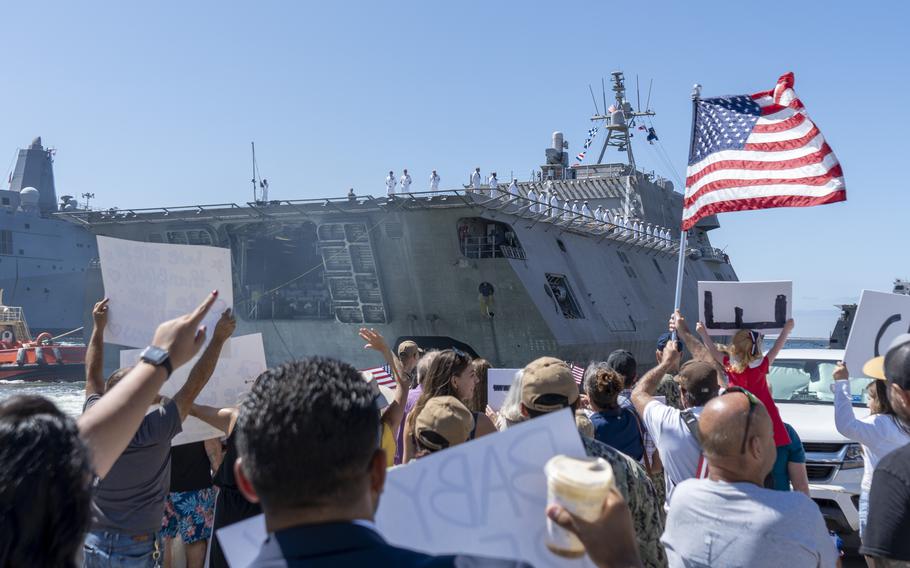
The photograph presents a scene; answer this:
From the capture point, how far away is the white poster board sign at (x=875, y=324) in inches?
198

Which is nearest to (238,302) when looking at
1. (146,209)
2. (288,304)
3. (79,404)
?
(288,304)

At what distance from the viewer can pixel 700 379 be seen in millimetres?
4789

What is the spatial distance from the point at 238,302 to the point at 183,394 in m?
22.9

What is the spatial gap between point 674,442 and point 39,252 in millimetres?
52659

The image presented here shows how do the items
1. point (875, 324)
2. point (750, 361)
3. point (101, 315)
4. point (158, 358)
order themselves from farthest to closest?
point (750, 361) → point (875, 324) → point (101, 315) → point (158, 358)

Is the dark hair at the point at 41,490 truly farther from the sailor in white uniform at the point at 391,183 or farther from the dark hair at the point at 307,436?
the sailor in white uniform at the point at 391,183

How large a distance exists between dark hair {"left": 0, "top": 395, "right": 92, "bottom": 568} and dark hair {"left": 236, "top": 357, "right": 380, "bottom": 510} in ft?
1.19

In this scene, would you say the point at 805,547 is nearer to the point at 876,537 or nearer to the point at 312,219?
the point at 876,537

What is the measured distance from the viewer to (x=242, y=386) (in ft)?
16.0

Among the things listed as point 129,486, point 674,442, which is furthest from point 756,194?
point 129,486

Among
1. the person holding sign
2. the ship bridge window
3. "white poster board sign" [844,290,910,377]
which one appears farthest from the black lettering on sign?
the ship bridge window

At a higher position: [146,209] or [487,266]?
[146,209]

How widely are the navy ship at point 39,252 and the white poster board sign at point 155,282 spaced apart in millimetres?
46856

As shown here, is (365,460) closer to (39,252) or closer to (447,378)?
(447,378)
